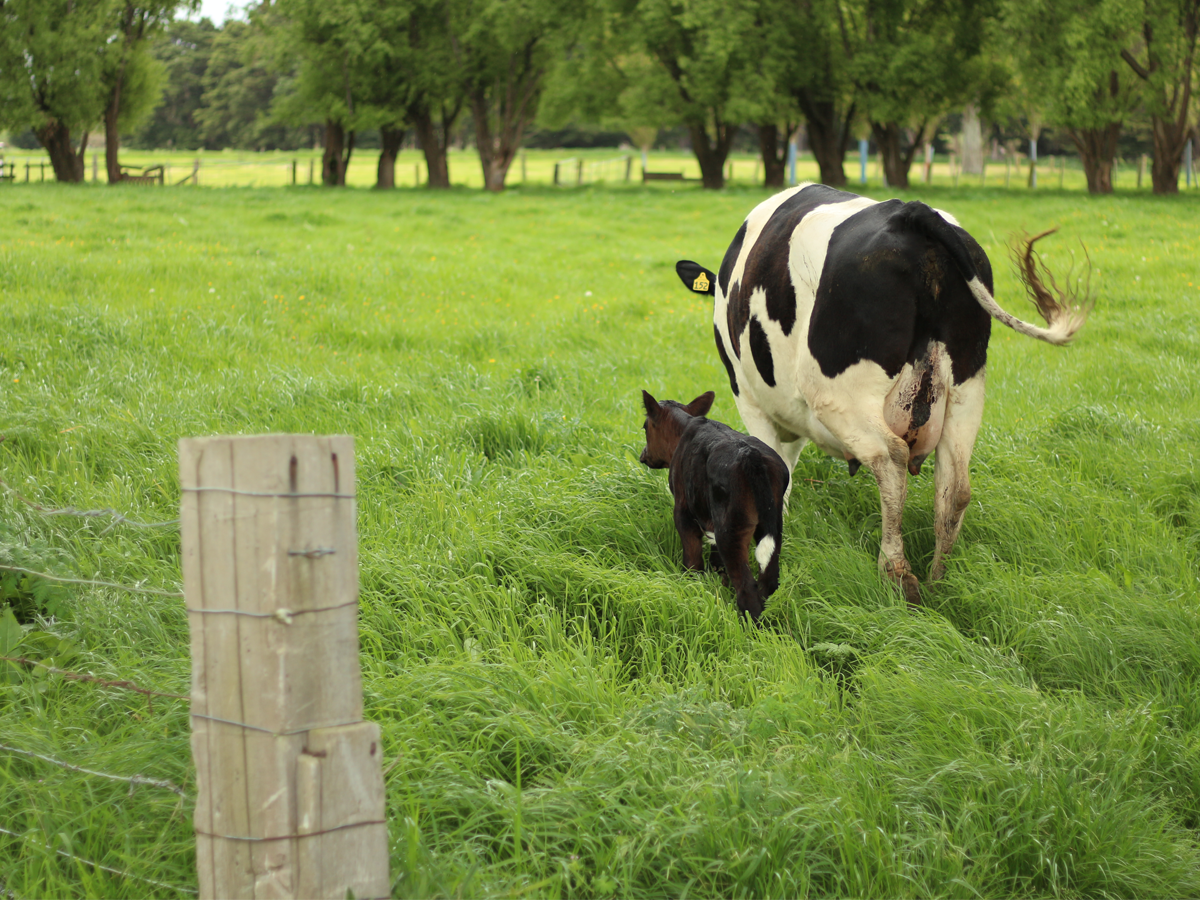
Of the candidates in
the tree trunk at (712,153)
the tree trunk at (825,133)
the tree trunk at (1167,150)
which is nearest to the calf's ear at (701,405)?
the tree trunk at (1167,150)

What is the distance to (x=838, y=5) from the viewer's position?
29.0 m

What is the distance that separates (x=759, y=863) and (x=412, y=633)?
1674 mm

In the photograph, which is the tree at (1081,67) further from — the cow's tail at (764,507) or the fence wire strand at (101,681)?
the fence wire strand at (101,681)

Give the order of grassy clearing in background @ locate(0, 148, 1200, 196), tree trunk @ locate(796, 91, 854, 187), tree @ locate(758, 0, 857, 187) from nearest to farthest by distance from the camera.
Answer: tree @ locate(758, 0, 857, 187), tree trunk @ locate(796, 91, 854, 187), grassy clearing in background @ locate(0, 148, 1200, 196)

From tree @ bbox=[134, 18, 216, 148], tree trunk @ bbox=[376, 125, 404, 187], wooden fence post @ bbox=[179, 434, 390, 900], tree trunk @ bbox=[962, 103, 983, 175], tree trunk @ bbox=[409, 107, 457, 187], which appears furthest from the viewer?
tree @ bbox=[134, 18, 216, 148]

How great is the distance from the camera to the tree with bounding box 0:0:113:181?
90.9 ft

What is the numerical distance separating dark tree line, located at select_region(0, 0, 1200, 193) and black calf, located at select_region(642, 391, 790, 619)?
79.2 ft

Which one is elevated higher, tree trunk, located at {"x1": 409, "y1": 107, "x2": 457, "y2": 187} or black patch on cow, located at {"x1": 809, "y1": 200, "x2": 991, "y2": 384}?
tree trunk, located at {"x1": 409, "y1": 107, "x2": 457, "y2": 187}

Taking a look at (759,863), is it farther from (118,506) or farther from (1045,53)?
(1045,53)

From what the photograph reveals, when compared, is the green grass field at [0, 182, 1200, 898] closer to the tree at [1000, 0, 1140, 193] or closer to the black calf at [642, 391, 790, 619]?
the black calf at [642, 391, 790, 619]

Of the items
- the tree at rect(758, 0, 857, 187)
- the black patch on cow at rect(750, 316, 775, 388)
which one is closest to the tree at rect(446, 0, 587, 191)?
the tree at rect(758, 0, 857, 187)

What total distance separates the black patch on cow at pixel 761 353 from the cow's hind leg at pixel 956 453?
0.89 m

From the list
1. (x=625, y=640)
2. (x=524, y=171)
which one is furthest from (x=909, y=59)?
(x=625, y=640)

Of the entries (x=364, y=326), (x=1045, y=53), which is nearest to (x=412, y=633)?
(x=364, y=326)
